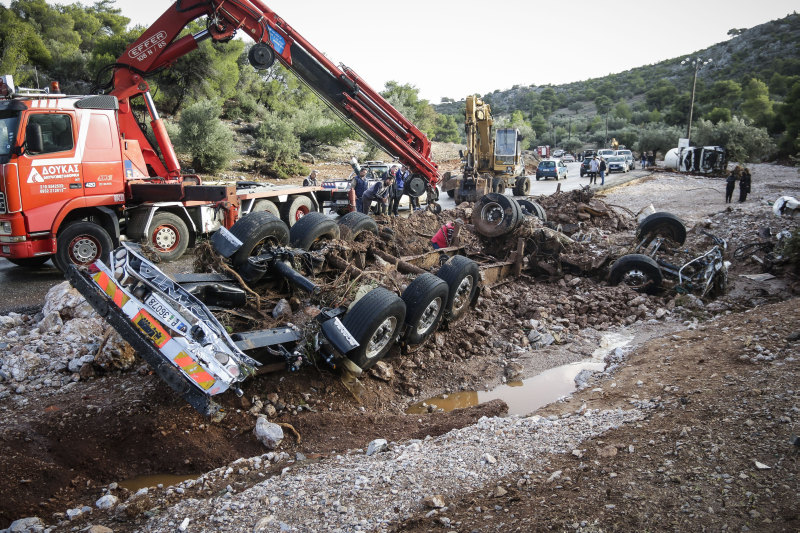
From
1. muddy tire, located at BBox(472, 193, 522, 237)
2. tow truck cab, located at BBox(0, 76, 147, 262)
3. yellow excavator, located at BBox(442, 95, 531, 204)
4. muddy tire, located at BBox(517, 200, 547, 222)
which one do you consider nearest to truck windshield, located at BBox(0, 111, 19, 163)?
tow truck cab, located at BBox(0, 76, 147, 262)

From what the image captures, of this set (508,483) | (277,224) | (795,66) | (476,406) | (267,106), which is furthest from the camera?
(795,66)

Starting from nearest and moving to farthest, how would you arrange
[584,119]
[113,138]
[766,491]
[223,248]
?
[766,491]
[223,248]
[113,138]
[584,119]

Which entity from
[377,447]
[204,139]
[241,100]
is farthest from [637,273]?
[241,100]

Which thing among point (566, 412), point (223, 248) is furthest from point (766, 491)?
point (223, 248)

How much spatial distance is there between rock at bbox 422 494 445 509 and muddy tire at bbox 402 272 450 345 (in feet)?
9.05

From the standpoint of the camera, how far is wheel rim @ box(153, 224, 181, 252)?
9.87 m

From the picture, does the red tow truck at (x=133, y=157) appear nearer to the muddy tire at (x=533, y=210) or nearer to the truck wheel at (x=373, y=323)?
the muddy tire at (x=533, y=210)

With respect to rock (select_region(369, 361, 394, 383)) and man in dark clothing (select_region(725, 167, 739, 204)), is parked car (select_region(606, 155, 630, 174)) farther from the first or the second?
rock (select_region(369, 361, 394, 383))

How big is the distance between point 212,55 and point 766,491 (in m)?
29.8

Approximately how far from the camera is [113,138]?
910 centimetres

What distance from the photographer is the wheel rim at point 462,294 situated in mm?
7118

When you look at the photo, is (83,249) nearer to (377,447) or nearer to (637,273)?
(377,447)

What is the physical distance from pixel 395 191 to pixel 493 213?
5313 mm

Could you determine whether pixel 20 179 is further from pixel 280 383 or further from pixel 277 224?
pixel 280 383
